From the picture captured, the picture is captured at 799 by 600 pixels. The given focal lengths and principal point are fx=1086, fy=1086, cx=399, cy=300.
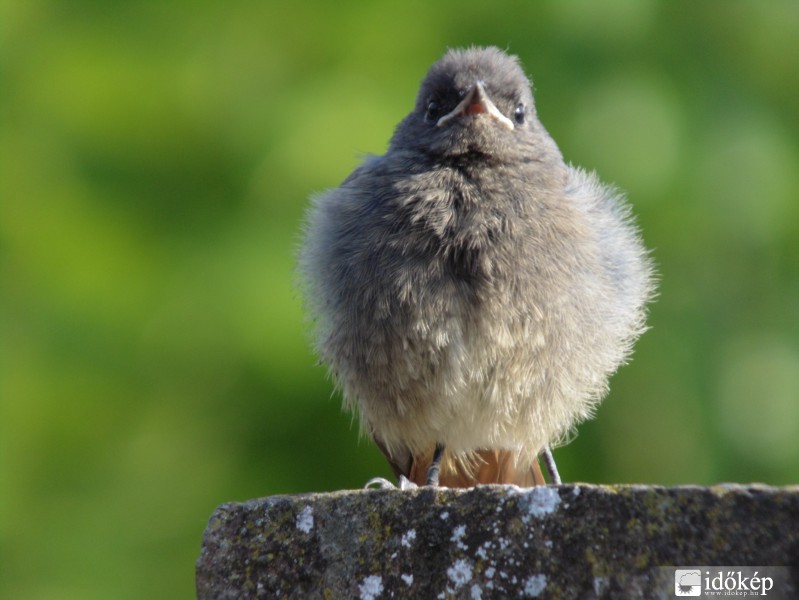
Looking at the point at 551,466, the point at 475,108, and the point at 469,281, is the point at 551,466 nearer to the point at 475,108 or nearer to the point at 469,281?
the point at 469,281

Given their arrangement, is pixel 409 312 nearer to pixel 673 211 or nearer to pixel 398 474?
pixel 398 474

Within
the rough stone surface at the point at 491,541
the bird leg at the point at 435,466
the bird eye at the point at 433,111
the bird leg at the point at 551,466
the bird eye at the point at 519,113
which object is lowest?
the bird leg at the point at 551,466

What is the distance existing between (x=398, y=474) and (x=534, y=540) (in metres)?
2.57

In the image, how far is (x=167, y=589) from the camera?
5410 millimetres

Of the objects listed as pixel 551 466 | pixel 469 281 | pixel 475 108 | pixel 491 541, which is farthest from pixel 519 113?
pixel 491 541

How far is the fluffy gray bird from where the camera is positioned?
4.14m

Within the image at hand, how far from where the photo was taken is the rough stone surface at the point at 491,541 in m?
2.25

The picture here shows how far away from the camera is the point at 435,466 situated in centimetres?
467

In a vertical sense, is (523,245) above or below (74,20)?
below

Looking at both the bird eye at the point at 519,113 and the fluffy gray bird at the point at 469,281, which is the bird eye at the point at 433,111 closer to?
the fluffy gray bird at the point at 469,281

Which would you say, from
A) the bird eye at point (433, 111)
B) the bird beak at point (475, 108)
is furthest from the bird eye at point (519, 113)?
the bird eye at point (433, 111)

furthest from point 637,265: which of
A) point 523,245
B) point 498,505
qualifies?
point 498,505

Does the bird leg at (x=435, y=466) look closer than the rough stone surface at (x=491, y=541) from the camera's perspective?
No

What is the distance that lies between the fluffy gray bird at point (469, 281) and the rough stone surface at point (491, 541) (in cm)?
149
